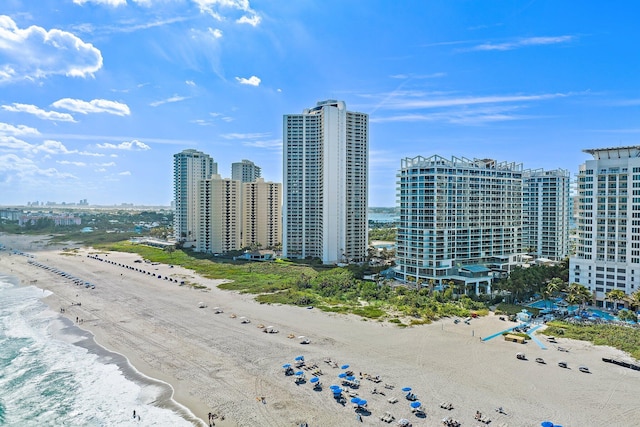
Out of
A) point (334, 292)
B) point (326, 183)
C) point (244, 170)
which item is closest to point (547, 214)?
point (326, 183)

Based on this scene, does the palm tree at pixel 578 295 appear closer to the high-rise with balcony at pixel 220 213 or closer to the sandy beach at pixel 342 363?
the sandy beach at pixel 342 363

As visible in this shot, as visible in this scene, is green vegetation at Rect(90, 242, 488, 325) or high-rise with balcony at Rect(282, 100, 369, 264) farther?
high-rise with balcony at Rect(282, 100, 369, 264)

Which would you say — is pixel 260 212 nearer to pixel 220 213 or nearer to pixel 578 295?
pixel 220 213

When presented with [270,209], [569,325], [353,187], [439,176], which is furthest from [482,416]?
[270,209]

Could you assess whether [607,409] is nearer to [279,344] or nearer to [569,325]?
[569,325]

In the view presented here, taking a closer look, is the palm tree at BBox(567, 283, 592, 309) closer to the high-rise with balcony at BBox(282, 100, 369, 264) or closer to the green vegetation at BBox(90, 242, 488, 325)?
the green vegetation at BBox(90, 242, 488, 325)

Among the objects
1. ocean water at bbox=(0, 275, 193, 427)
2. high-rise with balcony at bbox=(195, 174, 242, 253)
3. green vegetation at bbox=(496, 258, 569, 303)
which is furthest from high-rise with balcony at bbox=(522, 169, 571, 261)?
ocean water at bbox=(0, 275, 193, 427)
